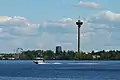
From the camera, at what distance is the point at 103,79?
126 metres

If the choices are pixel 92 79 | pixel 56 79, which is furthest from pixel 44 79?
pixel 92 79

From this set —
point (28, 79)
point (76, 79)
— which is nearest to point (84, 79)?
point (76, 79)

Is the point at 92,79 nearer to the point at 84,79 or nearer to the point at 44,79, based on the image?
the point at 84,79

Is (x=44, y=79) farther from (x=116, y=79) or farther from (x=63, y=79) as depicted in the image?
(x=116, y=79)

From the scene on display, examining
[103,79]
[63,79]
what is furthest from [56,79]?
[103,79]

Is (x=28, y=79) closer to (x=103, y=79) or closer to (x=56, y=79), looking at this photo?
(x=56, y=79)

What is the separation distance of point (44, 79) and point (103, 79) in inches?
531

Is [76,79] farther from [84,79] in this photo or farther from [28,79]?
[28,79]

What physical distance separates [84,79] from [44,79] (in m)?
9.23

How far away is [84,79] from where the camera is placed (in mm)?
127875

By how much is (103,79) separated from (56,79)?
35.3 ft

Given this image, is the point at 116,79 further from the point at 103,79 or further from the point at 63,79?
the point at 63,79

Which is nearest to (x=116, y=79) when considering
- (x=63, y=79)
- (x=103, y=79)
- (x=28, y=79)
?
(x=103, y=79)

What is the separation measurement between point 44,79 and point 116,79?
53.9 feet
